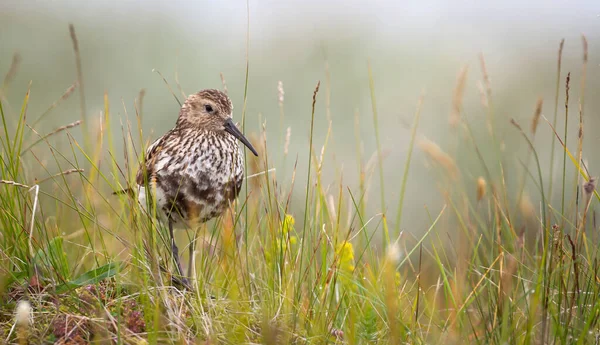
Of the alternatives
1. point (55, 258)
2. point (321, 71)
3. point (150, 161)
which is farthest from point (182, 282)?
point (321, 71)

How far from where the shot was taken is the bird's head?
5.06 m

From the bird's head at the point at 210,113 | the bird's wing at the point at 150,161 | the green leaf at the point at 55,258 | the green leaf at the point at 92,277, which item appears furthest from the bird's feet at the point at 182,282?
the bird's head at the point at 210,113

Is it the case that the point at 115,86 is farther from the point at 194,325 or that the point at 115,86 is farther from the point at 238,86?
the point at 194,325

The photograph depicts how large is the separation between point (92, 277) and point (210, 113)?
1.90 meters

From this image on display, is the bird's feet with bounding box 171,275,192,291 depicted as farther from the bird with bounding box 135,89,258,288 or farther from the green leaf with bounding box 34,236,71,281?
the green leaf with bounding box 34,236,71,281

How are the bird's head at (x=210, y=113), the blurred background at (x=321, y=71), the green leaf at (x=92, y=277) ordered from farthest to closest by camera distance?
the blurred background at (x=321, y=71)
the bird's head at (x=210, y=113)
the green leaf at (x=92, y=277)

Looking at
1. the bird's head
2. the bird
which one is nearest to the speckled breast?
the bird

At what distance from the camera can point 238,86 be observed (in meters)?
14.1

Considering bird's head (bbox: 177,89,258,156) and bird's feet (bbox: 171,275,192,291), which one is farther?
Result: bird's head (bbox: 177,89,258,156)

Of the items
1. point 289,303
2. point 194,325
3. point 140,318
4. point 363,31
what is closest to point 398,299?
point 289,303

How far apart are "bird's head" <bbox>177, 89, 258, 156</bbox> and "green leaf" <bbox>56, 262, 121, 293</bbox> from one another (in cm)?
170

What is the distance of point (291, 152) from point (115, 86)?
13.5 feet

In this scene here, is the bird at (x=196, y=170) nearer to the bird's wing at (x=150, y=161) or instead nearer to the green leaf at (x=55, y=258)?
the bird's wing at (x=150, y=161)

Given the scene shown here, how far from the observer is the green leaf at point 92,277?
342 centimetres
